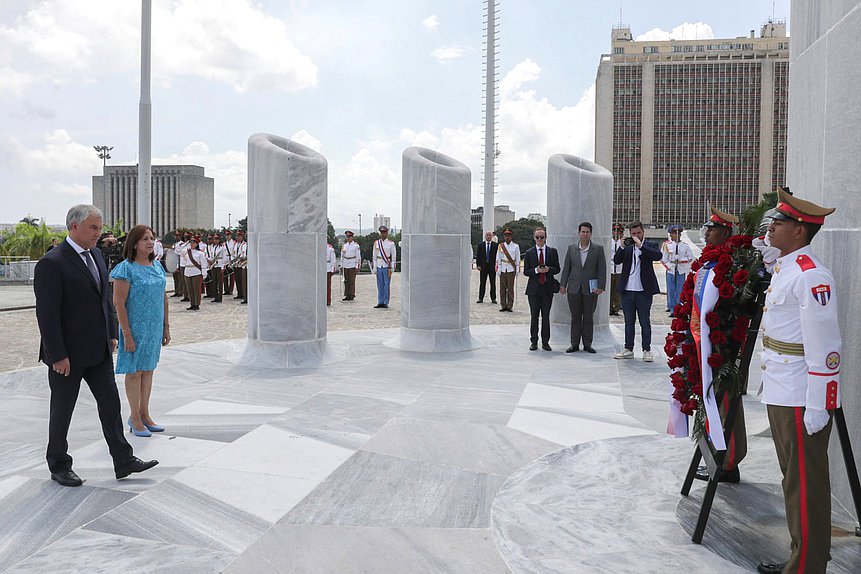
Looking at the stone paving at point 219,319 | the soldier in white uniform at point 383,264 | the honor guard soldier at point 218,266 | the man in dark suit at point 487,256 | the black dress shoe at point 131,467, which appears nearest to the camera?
the black dress shoe at point 131,467

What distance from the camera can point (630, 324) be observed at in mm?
10562

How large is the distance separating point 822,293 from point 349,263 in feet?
56.1

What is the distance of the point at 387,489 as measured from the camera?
514cm

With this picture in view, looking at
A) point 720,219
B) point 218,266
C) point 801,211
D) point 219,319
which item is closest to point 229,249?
point 218,266

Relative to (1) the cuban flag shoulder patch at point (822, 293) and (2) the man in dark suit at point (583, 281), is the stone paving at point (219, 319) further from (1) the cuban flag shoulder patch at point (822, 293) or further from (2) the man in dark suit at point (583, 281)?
(1) the cuban flag shoulder patch at point (822, 293)

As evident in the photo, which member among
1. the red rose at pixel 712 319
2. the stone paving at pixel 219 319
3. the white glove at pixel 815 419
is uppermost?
the red rose at pixel 712 319

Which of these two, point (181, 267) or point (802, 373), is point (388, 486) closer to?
point (802, 373)

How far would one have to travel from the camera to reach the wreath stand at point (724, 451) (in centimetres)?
398

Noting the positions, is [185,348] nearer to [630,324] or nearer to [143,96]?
[630,324]

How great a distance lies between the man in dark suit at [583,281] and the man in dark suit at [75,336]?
713 cm

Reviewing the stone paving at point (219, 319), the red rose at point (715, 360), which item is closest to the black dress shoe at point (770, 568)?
the red rose at point (715, 360)

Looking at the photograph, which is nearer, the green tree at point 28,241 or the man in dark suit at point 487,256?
the man in dark suit at point 487,256

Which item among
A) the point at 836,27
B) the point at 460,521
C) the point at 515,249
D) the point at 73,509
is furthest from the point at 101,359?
the point at 515,249

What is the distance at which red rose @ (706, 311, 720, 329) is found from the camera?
4.32 metres
